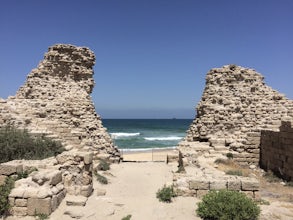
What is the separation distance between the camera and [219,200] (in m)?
8.33

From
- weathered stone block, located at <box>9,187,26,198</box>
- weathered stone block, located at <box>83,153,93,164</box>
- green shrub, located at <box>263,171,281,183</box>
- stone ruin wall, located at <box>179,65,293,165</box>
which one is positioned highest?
stone ruin wall, located at <box>179,65,293,165</box>

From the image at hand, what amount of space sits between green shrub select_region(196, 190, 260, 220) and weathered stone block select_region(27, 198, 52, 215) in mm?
3843

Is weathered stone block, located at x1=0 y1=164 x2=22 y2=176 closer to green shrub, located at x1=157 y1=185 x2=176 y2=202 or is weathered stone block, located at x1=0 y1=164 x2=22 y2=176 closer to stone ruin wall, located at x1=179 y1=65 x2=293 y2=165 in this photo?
green shrub, located at x1=157 y1=185 x2=176 y2=202

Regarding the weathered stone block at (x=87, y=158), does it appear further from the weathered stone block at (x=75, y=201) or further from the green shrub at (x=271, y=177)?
the green shrub at (x=271, y=177)

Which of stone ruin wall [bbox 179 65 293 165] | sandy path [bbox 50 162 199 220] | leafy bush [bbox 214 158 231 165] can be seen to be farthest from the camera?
stone ruin wall [bbox 179 65 293 165]

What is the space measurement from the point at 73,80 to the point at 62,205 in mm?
13721

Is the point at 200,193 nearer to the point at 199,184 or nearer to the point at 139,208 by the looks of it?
the point at 199,184

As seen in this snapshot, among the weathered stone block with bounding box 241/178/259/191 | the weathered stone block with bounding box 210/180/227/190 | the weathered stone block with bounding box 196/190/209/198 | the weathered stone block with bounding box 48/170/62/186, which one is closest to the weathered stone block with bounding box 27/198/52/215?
the weathered stone block with bounding box 48/170/62/186

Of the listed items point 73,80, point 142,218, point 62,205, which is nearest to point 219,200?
point 142,218

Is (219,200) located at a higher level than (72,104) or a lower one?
lower

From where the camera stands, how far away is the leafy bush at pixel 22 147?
36.6ft

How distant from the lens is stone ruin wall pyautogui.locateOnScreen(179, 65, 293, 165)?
701 inches

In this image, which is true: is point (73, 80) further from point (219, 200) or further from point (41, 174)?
point (219, 200)

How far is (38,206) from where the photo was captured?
27.1ft
